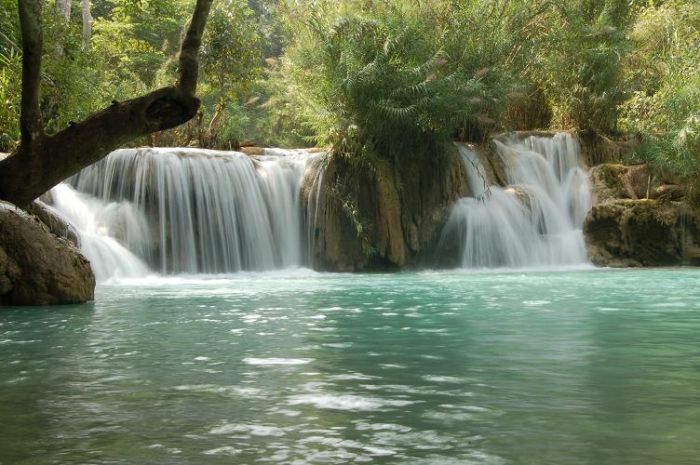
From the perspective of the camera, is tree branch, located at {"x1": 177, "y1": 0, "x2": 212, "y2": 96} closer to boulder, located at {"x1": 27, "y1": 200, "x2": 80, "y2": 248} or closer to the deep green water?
the deep green water

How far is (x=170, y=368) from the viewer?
15.6 ft

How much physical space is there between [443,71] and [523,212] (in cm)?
375

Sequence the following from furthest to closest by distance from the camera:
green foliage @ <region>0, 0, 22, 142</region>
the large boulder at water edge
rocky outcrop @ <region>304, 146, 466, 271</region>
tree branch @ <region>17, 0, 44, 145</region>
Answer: rocky outcrop @ <region>304, 146, 466, 271</region> → green foliage @ <region>0, 0, 22, 142</region> → the large boulder at water edge → tree branch @ <region>17, 0, 44, 145</region>

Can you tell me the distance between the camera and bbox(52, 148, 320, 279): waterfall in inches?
640

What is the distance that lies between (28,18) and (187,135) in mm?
17249

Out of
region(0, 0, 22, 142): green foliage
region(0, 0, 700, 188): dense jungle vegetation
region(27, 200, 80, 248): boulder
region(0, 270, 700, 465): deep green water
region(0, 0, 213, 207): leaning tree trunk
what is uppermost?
region(0, 0, 700, 188): dense jungle vegetation

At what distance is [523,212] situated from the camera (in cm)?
1911

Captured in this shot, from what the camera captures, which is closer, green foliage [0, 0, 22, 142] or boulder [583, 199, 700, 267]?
green foliage [0, 0, 22, 142]

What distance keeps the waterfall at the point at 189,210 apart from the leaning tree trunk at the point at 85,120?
705cm

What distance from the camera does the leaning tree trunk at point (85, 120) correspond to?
762 centimetres

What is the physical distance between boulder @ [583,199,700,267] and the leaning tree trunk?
13000 millimetres

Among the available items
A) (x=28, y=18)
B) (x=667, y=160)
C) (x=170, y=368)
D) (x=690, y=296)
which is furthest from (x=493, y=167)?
(x=170, y=368)

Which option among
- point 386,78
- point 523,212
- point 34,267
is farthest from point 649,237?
point 34,267

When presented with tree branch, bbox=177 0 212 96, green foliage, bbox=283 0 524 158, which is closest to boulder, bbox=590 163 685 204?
→ green foliage, bbox=283 0 524 158
